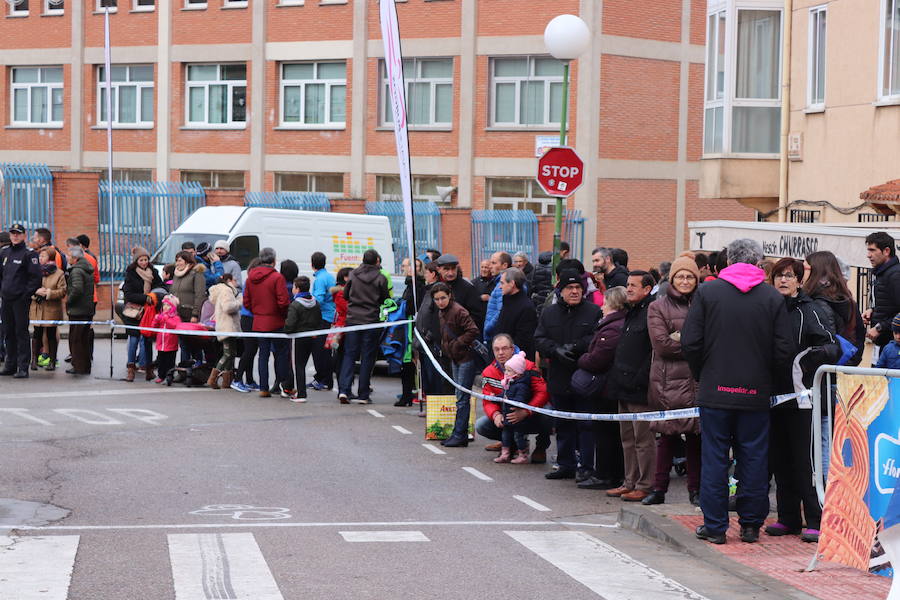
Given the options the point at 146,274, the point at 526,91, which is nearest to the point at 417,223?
Result: the point at 526,91

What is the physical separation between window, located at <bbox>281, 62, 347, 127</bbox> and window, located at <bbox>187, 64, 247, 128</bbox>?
1.50 meters

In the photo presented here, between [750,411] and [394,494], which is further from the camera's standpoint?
[394,494]

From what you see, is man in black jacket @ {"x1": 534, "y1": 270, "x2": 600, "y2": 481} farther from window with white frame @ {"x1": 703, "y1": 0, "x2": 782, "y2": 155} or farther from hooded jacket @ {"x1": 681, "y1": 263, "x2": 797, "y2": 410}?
window with white frame @ {"x1": 703, "y1": 0, "x2": 782, "y2": 155}

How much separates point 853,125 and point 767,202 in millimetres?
5065

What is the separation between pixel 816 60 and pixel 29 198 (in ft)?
55.8

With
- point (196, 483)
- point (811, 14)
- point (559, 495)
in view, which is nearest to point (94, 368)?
point (196, 483)

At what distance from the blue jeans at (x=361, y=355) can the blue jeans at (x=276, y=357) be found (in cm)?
84

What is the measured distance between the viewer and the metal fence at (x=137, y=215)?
30.9 metres

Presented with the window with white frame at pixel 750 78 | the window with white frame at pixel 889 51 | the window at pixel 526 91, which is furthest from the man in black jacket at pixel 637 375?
the window at pixel 526 91

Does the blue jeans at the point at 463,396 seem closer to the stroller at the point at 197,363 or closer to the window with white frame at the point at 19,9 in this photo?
the stroller at the point at 197,363

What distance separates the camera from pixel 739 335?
909 centimetres

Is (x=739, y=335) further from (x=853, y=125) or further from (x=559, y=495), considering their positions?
(x=853, y=125)

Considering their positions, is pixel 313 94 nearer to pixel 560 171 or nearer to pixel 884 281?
pixel 560 171

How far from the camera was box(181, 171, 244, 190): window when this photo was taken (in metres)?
44.1
